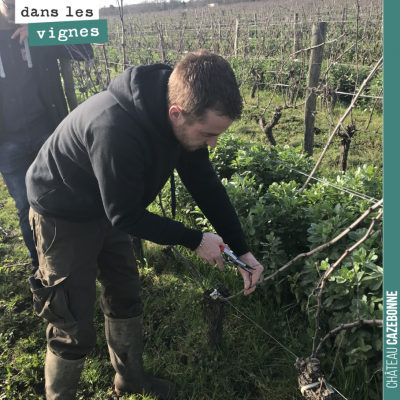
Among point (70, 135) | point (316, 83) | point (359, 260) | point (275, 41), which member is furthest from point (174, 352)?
point (275, 41)

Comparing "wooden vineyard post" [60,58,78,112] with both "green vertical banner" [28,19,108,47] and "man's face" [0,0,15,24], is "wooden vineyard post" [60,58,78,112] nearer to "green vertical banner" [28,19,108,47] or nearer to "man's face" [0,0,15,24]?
"green vertical banner" [28,19,108,47]

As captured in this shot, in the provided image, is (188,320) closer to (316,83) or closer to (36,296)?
(36,296)

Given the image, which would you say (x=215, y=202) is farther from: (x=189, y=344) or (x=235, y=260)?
(x=189, y=344)

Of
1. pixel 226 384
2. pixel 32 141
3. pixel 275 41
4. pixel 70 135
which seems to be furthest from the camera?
pixel 275 41

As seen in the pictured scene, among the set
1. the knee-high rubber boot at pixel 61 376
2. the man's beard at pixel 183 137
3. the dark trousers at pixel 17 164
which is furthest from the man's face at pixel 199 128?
the dark trousers at pixel 17 164

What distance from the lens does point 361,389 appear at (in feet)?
6.44

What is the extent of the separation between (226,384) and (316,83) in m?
4.15

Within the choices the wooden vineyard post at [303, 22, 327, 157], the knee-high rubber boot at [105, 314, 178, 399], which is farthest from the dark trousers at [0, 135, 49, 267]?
the wooden vineyard post at [303, 22, 327, 157]

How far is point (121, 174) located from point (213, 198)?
75 cm

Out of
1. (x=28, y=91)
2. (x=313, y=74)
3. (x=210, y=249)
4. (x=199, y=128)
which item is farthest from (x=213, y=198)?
(x=313, y=74)

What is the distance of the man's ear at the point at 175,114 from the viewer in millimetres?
1449

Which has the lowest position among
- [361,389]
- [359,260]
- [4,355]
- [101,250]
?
[4,355]

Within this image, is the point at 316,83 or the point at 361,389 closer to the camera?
the point at 361,389

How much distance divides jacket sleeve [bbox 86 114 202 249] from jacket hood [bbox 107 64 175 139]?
79 millimetres
